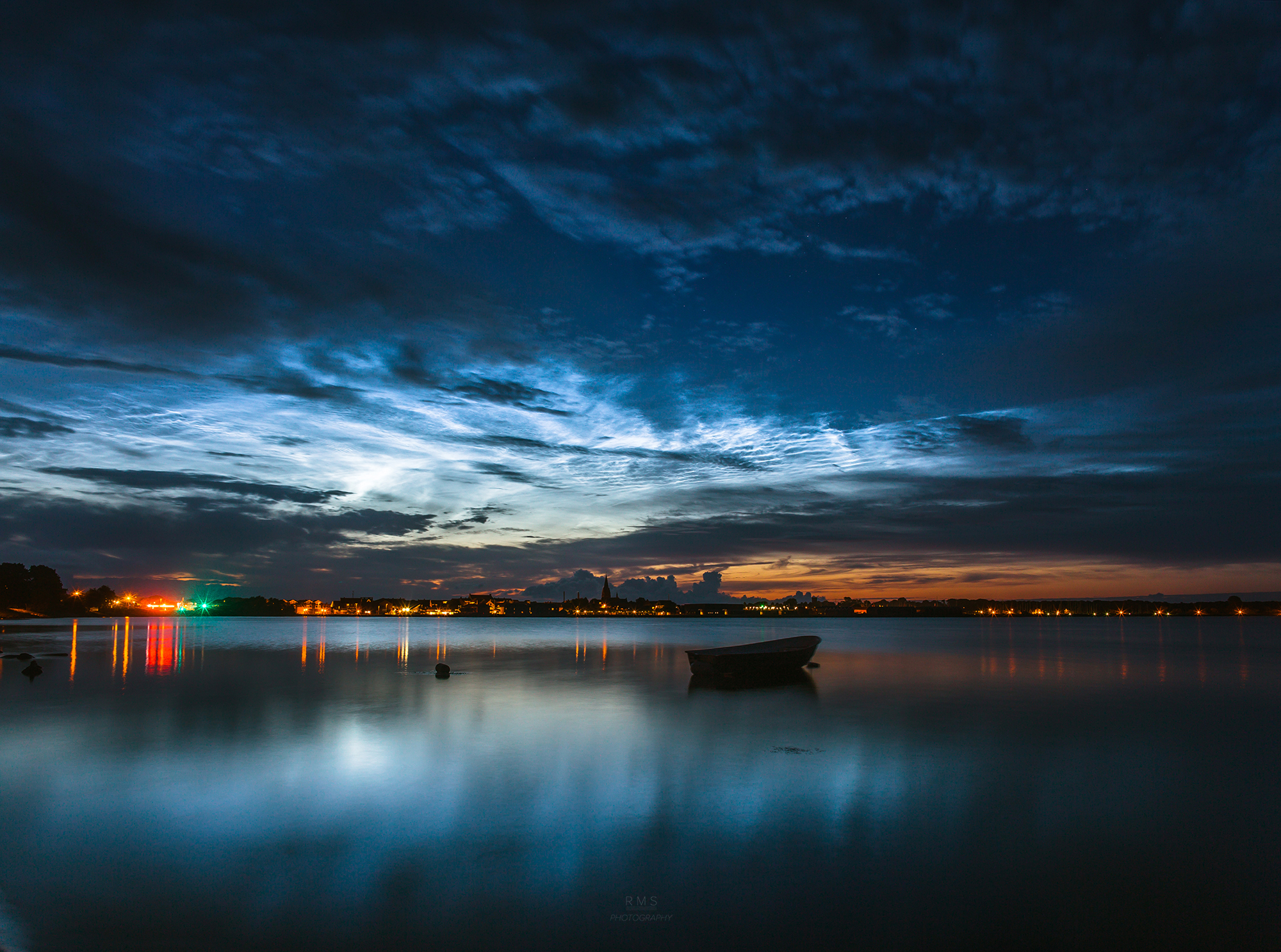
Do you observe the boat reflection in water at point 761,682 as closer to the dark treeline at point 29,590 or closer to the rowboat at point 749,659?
the rowboat at point 749,659

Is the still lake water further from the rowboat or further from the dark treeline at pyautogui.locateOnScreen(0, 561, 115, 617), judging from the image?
the dark treeline at pyautogui.locateOnScreen(0, 561, 115, 617)

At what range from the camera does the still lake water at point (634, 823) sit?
9258mm

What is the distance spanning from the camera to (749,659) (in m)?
39.0

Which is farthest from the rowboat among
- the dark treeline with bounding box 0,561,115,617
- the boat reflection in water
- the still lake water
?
the dark treeline with bounding box 0,561,115,617

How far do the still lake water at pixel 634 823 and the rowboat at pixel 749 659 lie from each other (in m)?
7.99

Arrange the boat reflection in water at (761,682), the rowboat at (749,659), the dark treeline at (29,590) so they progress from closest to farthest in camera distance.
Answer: the boat reflection in water at (761,682), the rowboat at (749,659), the dark treeline at (29,590)

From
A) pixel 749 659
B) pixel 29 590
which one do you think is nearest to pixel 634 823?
pixel 749 659

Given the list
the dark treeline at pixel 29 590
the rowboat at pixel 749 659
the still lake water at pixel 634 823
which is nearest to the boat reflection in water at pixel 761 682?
the rowboat at pixel 749 659

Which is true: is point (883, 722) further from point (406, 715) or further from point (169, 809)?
point (169, 809)

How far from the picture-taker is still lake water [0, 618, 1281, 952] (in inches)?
364

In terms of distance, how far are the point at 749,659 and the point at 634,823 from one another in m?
26.6

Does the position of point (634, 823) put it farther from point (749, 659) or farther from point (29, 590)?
point (29, 590)

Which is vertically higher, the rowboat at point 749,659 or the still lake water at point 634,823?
the still lake water at point 634,823

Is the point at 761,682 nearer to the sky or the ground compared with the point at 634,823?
nearer to the ground
